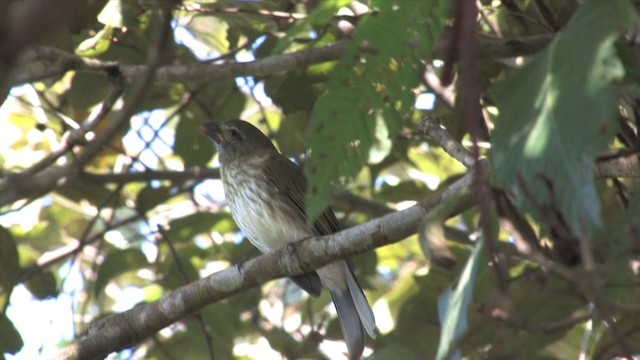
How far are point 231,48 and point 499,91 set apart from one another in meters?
3.06

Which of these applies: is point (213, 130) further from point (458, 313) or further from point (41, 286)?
point (458, 313)

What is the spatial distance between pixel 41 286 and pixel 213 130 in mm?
1200

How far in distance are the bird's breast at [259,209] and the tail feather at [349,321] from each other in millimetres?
375

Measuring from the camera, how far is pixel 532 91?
1.82 m

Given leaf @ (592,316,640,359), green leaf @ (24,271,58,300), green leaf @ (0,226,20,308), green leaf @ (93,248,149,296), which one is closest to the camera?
leaf @ (592,316,640,359)

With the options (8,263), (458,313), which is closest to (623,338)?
(458,313)

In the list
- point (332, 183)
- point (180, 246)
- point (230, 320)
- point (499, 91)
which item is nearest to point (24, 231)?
point (180, 246)

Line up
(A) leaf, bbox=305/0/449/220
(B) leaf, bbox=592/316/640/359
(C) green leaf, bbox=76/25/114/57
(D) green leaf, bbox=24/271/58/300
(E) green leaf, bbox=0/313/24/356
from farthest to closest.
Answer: (D) green leaf, bbox=24/271/58/300 < (C) green leaf, bbox=76/25/114/57 < (E) green leaf, bbox=0/313/24/356 < (B) leaf, bbox=592/316/640/359 < (A) leaf, bbox=305/0/449/220

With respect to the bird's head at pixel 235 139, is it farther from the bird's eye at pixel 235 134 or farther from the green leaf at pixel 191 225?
the green leaf at pixel 191 225

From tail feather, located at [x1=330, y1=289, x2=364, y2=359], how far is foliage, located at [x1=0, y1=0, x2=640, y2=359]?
0.10m

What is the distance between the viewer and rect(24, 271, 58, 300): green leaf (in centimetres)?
493

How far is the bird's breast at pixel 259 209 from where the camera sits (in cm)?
503

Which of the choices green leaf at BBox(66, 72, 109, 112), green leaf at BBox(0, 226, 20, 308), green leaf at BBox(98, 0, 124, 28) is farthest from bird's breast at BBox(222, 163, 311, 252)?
green leaf at BBox(98, 0, 124, 28)

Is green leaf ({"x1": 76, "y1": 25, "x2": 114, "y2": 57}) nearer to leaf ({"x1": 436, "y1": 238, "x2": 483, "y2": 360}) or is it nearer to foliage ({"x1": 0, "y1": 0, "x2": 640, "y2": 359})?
foliage ({"x1": 0, "y1": 0, "x2": 640, "y2": 359})
